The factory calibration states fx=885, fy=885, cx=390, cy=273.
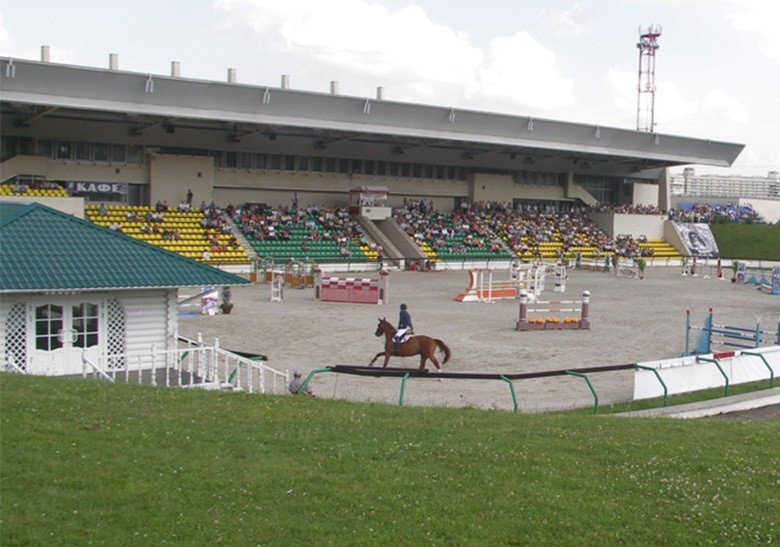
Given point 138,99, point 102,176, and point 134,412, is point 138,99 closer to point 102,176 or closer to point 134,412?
point 102,176

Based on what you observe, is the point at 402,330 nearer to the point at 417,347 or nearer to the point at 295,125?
the point at 417,347

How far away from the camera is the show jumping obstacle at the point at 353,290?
33.1 metres

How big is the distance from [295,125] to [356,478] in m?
40.2

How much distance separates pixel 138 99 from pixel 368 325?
21.4 metres

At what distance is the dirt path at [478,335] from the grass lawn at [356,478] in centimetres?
485

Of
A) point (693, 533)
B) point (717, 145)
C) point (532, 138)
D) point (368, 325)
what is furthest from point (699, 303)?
point (717, 145)

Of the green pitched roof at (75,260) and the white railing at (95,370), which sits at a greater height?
the green pitched roof at (75,260)

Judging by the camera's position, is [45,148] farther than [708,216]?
No

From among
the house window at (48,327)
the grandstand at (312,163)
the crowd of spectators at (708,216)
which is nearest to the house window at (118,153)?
the grandstand at (312,163)

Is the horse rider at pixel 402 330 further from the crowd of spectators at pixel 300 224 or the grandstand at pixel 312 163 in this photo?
the crowd of spectators at pixel 300 224

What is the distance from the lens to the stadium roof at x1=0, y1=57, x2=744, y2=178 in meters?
40.3

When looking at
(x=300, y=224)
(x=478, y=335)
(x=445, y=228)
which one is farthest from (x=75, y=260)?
(x=445, y=228)

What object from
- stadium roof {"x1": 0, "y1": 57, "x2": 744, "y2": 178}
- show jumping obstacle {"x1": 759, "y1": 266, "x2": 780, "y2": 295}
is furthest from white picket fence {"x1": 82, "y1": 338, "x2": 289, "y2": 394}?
show jumping obstacle {"x1": 759, "y1": 266, "x2": 780, "y2": 295}

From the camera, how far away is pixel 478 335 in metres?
24.6
